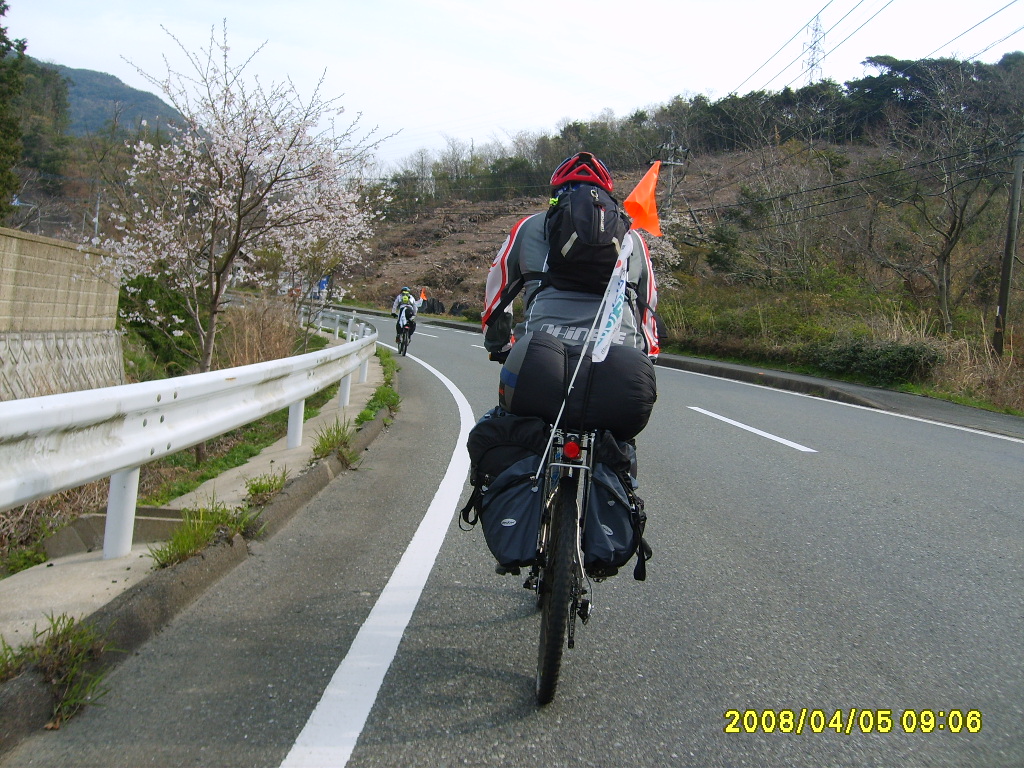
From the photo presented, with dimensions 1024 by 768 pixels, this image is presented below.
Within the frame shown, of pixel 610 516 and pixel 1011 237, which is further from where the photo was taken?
pixel 1011 237

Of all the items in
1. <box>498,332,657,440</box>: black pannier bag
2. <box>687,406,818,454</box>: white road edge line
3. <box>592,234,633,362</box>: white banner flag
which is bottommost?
<box>687,406,818,454</box>: white road edge line

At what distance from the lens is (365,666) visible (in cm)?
290

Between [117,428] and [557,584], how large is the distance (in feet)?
6.21

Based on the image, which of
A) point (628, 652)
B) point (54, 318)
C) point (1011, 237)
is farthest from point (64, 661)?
point (1011, 237)

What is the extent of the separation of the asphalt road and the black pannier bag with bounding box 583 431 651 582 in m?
0.51

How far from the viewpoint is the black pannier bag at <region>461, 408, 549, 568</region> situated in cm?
277

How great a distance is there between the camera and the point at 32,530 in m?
4.89

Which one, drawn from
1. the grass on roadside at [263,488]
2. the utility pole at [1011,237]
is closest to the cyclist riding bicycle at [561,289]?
the grass on roadside at [263,488]

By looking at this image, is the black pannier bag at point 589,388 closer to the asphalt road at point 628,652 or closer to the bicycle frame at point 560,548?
the bicycle frame at point 560,548

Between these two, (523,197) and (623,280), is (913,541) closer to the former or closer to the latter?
(623,280)

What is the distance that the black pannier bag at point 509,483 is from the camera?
9.09 ft
